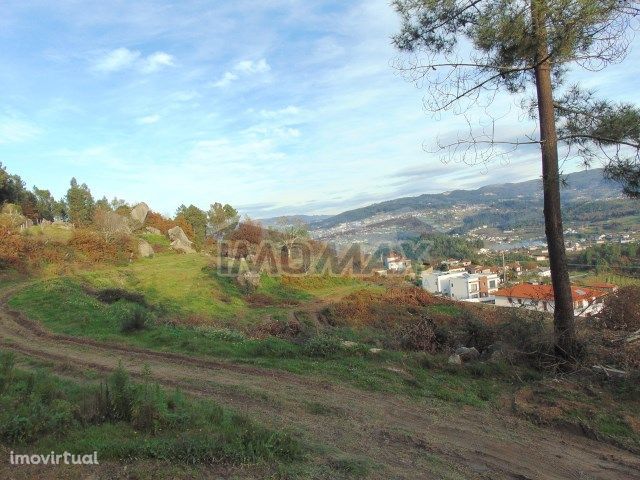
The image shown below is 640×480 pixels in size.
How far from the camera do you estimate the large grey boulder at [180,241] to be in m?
44.1

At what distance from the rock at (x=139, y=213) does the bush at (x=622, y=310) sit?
4413 centimetres

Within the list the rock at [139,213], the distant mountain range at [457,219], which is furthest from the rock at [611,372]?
the rock at [139,213]

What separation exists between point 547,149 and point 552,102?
0.92m

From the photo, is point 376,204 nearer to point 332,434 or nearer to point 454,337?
point 454,337

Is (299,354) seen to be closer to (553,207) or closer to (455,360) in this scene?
(455,360)

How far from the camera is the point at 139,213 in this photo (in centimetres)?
4988

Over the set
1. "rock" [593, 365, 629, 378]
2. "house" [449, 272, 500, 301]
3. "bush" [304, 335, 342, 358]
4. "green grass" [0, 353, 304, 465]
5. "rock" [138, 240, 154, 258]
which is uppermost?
"rock" [138, 240, 154, 258]

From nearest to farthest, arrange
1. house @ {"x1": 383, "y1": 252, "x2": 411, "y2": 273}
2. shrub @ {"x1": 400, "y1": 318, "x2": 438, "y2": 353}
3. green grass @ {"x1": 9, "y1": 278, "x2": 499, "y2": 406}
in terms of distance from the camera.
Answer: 1. green grass @ {"x1": 9, "y1": 278, "x2": 499, "y2": 406}
2. shrub @ {"x1": 400, "y1": 318, "x2": 438, "y2": 353}
3. house @ {"x1": 383, "y1": 252, "x2": 411, "y2": 273}

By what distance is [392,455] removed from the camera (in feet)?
16.1

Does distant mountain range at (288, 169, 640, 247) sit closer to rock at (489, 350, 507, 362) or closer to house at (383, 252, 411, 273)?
house at (383, 252, 411, 273)

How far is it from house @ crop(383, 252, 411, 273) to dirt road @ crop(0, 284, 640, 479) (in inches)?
1666

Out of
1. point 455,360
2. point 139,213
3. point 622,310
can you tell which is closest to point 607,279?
point 622,310

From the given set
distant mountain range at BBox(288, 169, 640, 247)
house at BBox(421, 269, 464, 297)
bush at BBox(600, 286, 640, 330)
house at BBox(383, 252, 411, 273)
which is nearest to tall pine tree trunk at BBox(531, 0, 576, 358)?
bush at BBox(600, 286, 640, 330)

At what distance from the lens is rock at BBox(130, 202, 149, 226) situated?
48281 millimetres
